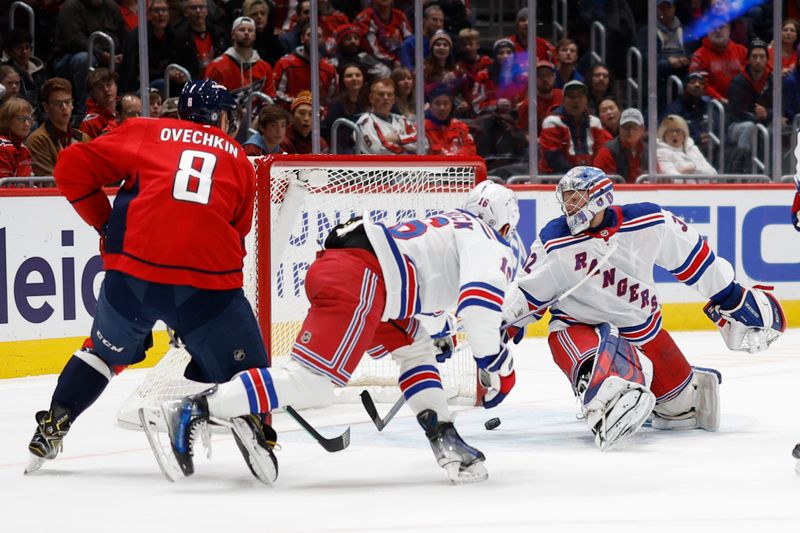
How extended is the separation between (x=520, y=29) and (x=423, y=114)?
35.8 inches

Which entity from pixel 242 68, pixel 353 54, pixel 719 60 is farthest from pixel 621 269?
pixel 719 60

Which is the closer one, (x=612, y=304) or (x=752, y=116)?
(x=612, y=304)

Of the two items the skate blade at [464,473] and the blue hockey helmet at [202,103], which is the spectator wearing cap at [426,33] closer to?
the blue hockey helmet at [202,103]

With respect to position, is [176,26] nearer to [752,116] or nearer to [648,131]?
[648,131]

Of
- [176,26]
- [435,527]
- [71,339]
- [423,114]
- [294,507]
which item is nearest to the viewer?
[435,527]

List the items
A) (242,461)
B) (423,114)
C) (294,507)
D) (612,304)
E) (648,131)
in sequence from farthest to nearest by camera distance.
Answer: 1. (648,131)
2. (423,114)
3. (612,304)
4. (242,461)
5. (294,507)

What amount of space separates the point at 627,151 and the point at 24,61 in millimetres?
3649

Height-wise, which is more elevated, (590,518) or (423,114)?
(423,114)

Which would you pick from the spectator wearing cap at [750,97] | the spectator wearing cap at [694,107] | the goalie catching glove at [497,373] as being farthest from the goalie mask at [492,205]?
the spectator wearing cap at [750,97]

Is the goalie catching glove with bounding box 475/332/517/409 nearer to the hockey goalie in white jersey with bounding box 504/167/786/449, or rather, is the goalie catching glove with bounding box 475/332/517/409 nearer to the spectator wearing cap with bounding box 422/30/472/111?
the hockey goalie in white jersey with bounding box 504/167/786/449

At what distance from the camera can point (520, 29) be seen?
26.1ft

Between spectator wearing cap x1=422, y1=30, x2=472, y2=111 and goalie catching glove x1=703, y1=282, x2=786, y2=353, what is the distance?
3445 millimetres

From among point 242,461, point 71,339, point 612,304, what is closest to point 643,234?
point 612,304

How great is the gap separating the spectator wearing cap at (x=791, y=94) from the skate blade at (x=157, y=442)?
600 cm
